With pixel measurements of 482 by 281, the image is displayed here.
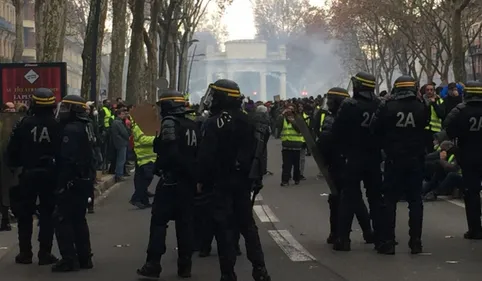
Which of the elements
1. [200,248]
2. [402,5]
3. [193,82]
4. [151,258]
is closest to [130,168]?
[200,248]

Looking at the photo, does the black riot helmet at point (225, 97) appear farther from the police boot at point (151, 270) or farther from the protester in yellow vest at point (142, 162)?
the protester in yellow vest at point (142, 162)

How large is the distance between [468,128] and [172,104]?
3.84m

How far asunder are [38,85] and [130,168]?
365 inches

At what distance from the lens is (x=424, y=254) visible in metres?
10.3

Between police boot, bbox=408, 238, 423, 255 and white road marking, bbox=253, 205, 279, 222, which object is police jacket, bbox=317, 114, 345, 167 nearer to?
police boot, bbox=408, 238, 423, 255

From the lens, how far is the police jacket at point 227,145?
8.46 metres

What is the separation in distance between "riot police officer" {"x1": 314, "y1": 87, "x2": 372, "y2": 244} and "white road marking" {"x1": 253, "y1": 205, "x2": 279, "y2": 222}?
2935 millimetres

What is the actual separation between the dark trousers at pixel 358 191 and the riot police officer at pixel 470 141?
1235 millimetres

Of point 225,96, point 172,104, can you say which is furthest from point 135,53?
point 225,96

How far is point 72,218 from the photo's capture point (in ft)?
32.2

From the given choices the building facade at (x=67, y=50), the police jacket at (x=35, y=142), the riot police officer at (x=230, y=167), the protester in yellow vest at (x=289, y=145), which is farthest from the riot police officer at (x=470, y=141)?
the building facade at (x=67, y=50)

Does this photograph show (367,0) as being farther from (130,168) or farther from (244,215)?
(244,215)

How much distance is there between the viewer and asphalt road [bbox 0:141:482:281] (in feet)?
30.5

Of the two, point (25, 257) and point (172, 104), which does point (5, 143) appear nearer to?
point (25, 257)
